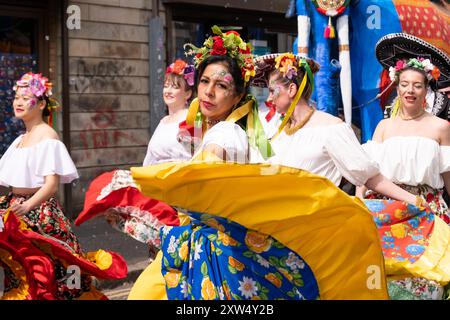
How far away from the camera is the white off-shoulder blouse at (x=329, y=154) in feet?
15.4

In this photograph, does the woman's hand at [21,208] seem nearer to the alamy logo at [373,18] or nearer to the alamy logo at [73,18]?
the alamy logo at [373,18]

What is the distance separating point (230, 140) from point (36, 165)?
2.38 meters

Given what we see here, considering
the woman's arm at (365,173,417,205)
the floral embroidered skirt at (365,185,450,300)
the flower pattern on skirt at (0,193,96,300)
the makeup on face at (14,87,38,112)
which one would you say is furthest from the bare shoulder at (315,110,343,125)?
the makeup on face at (14,87,38,112)

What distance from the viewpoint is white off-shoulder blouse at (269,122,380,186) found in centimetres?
469

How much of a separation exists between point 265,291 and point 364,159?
124 cm

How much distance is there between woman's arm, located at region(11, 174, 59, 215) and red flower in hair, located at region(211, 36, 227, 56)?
1934 millimetres

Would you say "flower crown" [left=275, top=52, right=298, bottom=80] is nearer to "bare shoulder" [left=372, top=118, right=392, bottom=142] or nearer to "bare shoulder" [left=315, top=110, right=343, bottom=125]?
"bare shoulder" [left=315, top=110, right=343, bottom=125]

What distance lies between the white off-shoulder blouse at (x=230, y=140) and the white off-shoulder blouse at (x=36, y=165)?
6.96 feet

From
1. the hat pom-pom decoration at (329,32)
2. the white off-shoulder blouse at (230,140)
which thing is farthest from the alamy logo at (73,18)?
the white off-shoulder blouse at (230,140)

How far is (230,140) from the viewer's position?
392 centimetres

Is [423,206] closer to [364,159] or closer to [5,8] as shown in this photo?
[364,159]

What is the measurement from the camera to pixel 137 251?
945 centimetres

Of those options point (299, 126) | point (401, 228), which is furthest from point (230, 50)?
point (401, 228)
